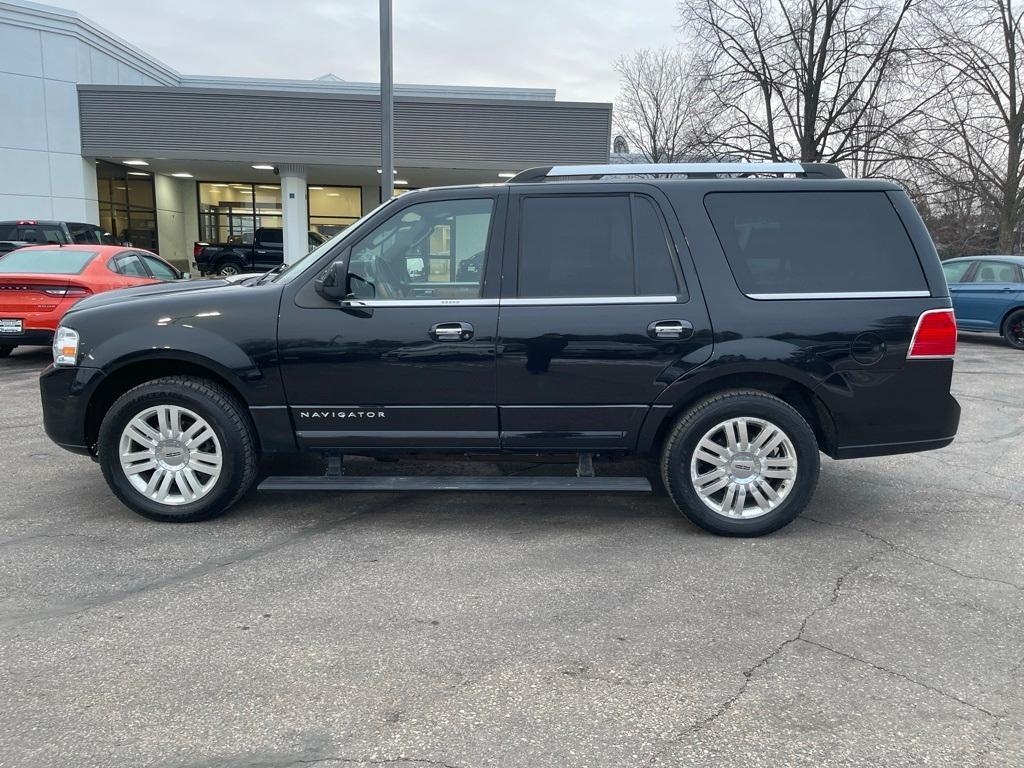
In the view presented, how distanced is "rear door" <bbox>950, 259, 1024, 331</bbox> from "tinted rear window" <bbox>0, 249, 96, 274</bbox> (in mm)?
13559

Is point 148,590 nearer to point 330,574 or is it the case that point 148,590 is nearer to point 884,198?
point 330,574

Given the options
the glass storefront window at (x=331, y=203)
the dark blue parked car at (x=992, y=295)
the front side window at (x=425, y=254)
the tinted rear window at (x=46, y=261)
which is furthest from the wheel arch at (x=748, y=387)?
the glass storefront window at (x=331, y=203)

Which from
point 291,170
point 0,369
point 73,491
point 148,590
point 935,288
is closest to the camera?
point 148,590

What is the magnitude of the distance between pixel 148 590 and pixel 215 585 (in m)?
0.30

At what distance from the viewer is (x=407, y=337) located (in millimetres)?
4305

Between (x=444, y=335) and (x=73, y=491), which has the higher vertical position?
(x=444, y=335)

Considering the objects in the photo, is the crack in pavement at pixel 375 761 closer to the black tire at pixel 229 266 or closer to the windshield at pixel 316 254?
the windshield at pixel 316 254

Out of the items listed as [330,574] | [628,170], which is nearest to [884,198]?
[628,170]

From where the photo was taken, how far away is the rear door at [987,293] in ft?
42.3

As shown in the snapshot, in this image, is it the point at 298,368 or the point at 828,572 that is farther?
the point at 298,368

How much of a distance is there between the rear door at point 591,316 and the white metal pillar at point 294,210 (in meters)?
20.0

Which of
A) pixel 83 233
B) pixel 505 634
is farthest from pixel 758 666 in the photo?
pixel 83 233

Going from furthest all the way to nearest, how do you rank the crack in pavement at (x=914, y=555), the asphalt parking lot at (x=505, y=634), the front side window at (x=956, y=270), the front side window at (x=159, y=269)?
the front side window at (x=956, y=270)
the front side window at (x=159, y=269)
the crack in pavement at (x=914, y=555)
the asphalt parking lot at (x=505, y=634)

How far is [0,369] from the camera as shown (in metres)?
9.88
